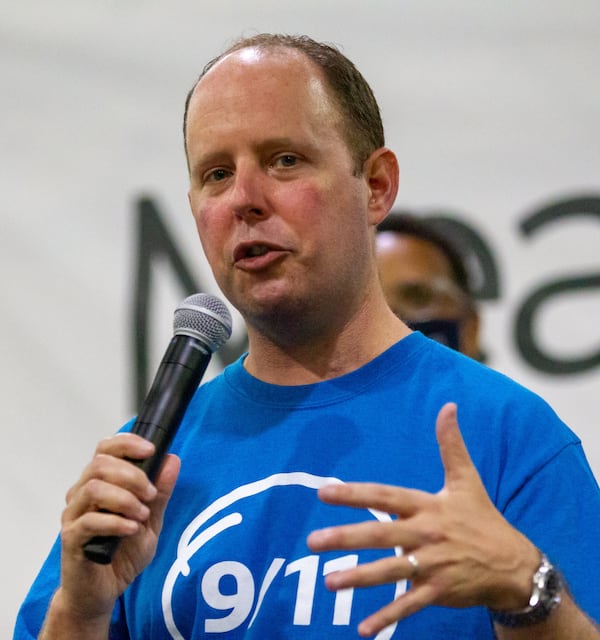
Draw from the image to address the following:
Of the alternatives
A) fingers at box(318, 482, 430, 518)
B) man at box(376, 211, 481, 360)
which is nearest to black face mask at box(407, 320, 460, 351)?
man at box(376, 211, 481, 360)

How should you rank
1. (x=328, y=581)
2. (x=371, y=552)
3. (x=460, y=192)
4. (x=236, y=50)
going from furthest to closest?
(x=460, y=192) → (x=236, y=50) → (x=371, y=552) → (x=328, y=581)

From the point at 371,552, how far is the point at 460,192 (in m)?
1.47

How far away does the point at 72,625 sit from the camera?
4.54 ft

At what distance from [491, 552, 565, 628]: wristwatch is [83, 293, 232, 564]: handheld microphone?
1.44ft

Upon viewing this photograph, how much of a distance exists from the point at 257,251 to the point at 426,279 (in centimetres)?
113

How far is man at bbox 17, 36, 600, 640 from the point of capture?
1.26 m

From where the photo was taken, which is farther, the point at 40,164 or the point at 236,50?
the point at 40,164

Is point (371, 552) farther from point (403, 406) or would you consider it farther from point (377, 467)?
point (403, 406)

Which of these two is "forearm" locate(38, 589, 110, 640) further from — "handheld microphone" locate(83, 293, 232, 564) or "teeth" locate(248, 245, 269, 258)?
"teeth" locate(248, 245, 269, 258)

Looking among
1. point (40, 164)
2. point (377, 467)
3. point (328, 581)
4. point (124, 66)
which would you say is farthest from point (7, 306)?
point (328, 581)

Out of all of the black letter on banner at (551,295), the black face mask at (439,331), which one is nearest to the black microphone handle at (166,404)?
the black face mask at (439,331)

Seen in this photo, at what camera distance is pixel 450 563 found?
108 cm

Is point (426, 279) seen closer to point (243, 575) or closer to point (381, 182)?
point (381, 182)

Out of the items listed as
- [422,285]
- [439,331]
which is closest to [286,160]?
[439,331]
